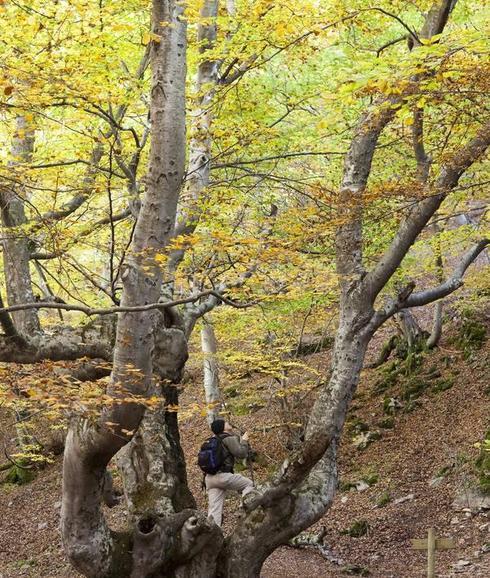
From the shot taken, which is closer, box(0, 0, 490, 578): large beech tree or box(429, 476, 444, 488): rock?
box(0, 0, 490, 578): large beech tree

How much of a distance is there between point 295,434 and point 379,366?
468 cm

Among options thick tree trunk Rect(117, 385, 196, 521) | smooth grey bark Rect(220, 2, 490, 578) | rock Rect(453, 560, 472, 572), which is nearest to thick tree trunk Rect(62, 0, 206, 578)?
thick tree trunk Rect(117, 385, 196, 521)

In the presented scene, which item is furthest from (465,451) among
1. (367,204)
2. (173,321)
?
(173,321)

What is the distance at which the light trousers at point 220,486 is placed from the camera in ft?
25.5

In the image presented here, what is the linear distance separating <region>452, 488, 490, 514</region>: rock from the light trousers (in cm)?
408

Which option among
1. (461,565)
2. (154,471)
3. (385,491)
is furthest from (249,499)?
(385,491)

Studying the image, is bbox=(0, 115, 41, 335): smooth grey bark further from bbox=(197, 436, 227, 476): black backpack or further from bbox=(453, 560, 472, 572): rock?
bbox=(453, 560, 472, 572): rock

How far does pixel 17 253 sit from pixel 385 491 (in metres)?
7.54

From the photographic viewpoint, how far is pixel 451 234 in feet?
38.1

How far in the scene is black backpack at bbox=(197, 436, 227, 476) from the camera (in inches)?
301

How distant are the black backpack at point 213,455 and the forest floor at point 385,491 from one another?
1.77 m

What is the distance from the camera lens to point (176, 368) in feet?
23.7

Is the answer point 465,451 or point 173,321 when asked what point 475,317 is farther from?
point 173,321

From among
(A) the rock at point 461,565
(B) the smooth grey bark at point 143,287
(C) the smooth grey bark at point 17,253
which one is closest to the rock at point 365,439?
(A) the rock at point 461,565
